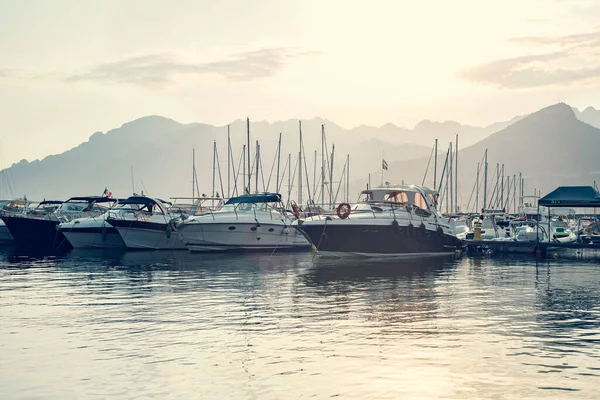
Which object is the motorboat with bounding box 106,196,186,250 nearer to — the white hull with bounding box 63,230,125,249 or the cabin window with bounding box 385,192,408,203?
the white hull with bounding box 63,230,125,249

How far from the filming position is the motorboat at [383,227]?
46469 mm

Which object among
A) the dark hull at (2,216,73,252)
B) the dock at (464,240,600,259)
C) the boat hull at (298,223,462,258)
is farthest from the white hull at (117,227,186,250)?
the dock at (464,240,600,259)

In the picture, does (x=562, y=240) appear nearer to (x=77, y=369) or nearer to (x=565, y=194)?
(x=565, y=194)

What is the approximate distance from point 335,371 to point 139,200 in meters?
43.4

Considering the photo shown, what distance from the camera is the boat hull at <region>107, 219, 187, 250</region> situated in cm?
5691

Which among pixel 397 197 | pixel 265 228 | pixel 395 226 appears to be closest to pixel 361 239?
pixel 395 226

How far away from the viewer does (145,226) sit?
5728cm

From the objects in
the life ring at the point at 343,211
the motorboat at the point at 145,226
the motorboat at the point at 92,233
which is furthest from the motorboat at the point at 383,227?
the motorboat at the point at 92,233

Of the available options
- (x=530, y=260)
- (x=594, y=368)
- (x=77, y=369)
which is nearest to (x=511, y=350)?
(x=594, y=368)

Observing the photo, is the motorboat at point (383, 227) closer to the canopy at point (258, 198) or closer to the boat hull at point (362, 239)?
the boat hull at point (362, 239)

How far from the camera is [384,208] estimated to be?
48.7m

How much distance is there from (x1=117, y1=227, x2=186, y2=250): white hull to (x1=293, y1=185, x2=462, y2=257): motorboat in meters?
13.8

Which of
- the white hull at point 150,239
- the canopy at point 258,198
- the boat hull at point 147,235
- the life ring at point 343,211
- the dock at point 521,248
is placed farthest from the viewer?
the white hull at point 150,239

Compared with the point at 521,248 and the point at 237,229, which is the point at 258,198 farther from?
the point at 521,248
